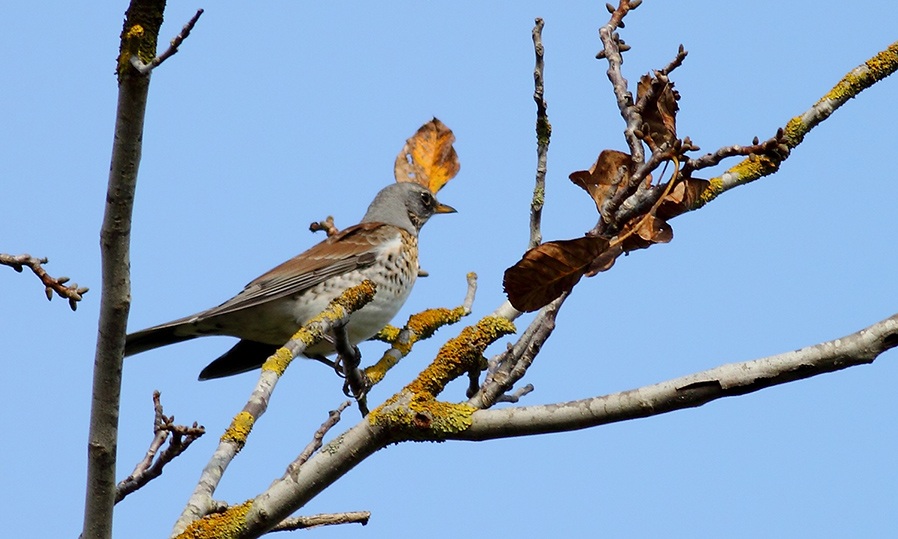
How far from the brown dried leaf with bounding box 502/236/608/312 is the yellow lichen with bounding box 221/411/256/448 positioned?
2.66ft

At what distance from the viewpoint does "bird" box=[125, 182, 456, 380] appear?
6578mm

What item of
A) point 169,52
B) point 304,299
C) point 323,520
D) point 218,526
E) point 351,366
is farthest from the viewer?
point 304,299

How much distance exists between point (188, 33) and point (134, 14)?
0.38ft

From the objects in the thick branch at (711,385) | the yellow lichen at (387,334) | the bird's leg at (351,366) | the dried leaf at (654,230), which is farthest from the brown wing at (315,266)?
the thick branch at (711,385)

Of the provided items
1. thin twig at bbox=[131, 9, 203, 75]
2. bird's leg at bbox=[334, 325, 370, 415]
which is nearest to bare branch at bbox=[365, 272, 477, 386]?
bird's leg at bbox=[334, 325, 370, 415]

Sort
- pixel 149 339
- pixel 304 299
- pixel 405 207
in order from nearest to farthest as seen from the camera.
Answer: pixel 149 339
pixel 304 299
pixel 405 207

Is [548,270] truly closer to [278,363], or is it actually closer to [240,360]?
[278,363]

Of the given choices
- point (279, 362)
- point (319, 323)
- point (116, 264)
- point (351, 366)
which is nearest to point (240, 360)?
point (351, 366)

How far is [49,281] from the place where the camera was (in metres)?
3.04

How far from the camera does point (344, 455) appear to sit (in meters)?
2.92

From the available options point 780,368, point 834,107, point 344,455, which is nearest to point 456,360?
point 344,455

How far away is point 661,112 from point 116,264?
60.5 inches

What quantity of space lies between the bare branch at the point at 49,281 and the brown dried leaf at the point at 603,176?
4.91 feet

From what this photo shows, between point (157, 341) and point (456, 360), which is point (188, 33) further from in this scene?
point (157, 341)
